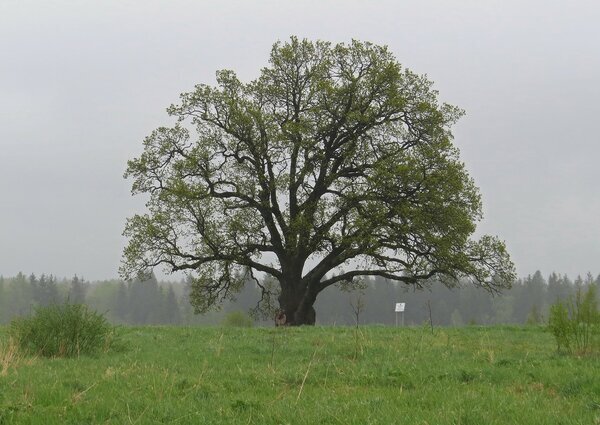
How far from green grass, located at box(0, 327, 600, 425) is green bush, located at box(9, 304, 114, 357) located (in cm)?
66

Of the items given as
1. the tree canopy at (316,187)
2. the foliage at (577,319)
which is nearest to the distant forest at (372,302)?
the tree canopy at (316,187)

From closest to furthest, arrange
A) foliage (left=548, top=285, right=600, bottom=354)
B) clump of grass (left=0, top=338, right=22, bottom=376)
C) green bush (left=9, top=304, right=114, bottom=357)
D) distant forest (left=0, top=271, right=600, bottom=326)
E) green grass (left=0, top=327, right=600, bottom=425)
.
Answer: green grass (left=0, top=327, right=600, bottom=425), clump of grass (left=0, top=338, right=22, bottom=376), green bush (left=9, top=304, right=114, bottom=357), foliage (left=548, top=285, right=600, bottom=354), distant forest (left=0, top=271, right=600, bottom=326)

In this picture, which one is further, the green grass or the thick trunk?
the thick trunk

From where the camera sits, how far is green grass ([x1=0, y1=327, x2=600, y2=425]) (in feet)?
20.9

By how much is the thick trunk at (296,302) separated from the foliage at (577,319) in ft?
55.4

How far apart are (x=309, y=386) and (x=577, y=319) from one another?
7103 mm

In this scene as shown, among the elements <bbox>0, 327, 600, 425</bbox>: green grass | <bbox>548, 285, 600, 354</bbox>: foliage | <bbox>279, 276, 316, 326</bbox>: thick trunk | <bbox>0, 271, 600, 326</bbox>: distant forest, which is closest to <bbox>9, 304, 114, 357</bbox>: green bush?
<bbox>0, 327, 600, 425</bbox>: green grass

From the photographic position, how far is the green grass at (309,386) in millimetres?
6355

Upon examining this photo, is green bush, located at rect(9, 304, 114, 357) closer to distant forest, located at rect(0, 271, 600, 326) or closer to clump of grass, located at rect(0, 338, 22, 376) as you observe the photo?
clump of grass, located at rect(0, 338, 22, 376)

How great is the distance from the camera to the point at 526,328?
21375 millimetres

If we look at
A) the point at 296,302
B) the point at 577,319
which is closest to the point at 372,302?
the point at 296,302

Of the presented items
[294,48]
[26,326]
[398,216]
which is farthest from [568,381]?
[294,48]

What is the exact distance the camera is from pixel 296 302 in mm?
28906

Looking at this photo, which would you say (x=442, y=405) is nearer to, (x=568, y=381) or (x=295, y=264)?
(x=568, y=381)
